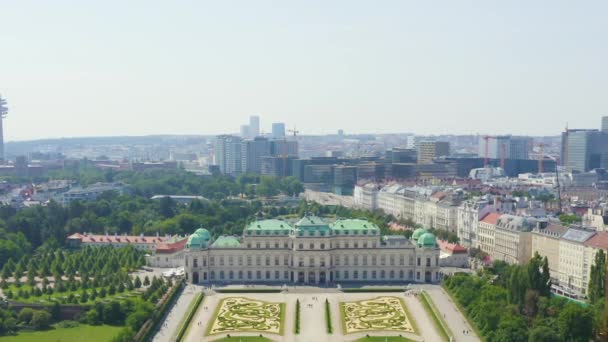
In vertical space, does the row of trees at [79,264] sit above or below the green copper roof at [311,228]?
below

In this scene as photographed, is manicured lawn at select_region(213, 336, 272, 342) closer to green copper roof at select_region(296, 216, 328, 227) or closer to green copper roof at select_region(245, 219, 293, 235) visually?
green copper roof at select_region(296, 216, 328, 227)

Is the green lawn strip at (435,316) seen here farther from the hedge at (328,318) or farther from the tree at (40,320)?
the tree at (40,320)

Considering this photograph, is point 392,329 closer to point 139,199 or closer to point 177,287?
point 177,287

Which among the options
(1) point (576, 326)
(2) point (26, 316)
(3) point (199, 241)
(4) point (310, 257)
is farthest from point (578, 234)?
(2) point (26, 316)

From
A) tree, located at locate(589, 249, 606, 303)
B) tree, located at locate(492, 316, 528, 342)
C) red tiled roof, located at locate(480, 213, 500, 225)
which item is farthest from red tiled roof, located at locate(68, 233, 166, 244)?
tree, located at locate(589, 249, 606, 303)

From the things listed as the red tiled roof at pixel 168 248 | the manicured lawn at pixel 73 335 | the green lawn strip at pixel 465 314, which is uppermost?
the red tiled roof at pixel 168 248

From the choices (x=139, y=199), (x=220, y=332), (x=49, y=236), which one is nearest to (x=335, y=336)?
(x=220, y=332)

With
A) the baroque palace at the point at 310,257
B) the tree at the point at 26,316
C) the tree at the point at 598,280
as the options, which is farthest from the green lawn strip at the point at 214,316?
the tree at the point at 598,280
